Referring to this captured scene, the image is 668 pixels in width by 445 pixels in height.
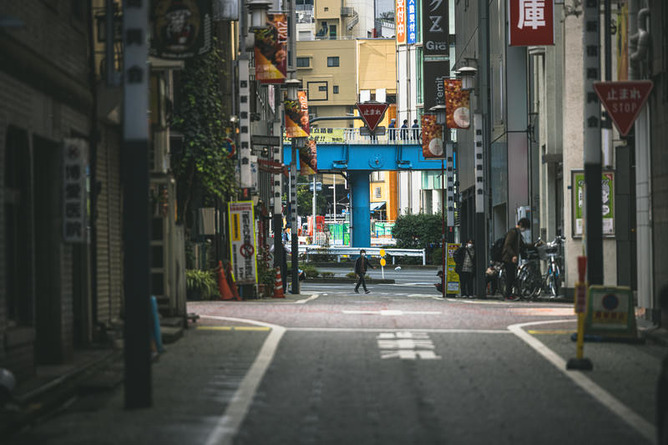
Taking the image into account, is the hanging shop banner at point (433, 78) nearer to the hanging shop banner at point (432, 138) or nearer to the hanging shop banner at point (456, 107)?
the hanging shop banner at point (432, 138)

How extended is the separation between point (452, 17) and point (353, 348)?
58.5 metres

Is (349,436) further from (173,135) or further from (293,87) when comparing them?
(293,87)

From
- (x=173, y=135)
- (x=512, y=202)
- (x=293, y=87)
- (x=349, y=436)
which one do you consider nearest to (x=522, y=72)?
(x=512, y=202)

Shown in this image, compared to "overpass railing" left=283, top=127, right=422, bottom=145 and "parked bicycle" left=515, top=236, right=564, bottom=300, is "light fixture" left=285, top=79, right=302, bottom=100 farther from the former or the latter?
"overpass railing" left=283, top=127, right=422, bottom=145

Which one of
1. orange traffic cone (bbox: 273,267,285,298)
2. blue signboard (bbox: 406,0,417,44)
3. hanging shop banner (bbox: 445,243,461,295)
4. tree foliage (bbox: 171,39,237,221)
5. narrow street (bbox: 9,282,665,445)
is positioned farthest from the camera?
blue signboard (bbox: 406,0,417,44)

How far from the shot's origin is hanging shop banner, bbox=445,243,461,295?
3831 cm

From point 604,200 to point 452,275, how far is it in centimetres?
1111

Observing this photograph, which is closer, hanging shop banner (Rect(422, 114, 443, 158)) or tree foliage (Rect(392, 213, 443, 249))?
hanging shop banner (Rect(422, 114, 443, 158))

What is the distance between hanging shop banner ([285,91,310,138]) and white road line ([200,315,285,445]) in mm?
27641

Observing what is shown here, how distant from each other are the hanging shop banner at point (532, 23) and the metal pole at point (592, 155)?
15962mm

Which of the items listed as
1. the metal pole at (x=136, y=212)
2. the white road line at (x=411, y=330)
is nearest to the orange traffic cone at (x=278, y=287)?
the white road line at (x=411, y=330)

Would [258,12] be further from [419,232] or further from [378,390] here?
[419,232]

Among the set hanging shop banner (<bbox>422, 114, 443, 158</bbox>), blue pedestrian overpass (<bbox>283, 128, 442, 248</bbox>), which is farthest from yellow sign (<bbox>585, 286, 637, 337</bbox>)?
blue pedestrian overpass (<bbox>283, 128, 442, 248</bbox>)

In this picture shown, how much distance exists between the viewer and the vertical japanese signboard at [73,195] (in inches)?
569
